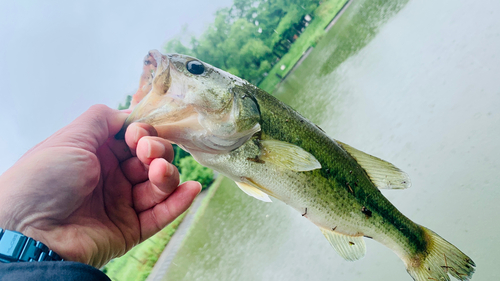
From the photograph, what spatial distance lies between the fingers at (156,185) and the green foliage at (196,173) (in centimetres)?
819

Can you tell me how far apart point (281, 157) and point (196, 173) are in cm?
896

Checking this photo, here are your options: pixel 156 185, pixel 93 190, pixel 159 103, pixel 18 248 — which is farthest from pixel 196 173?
pixel 18 248

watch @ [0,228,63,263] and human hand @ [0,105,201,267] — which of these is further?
human hand @ [0,105,201,267]

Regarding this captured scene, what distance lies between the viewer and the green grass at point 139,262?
8.15 metres

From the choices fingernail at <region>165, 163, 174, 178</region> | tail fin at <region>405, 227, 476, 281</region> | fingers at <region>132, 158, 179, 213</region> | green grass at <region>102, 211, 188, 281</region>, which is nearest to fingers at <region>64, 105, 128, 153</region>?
fingers at <region>132, 158, 179, 213</region>

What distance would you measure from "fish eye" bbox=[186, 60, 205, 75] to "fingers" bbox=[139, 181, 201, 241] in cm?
80

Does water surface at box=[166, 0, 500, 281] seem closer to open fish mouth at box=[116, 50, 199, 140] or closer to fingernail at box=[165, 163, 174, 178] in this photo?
fingernail at box=[165, 163, 174, 178]

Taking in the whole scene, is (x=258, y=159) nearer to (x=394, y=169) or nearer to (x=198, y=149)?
(x=198, y=149)

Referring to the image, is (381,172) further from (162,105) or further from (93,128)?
(93,128)

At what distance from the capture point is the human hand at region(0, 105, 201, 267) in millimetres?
1492

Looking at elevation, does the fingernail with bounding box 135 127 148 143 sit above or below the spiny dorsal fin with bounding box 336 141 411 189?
below

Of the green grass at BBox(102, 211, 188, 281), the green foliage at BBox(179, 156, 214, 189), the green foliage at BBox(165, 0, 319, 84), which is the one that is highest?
the green foliage at BBox(165, 0, 319, 84)

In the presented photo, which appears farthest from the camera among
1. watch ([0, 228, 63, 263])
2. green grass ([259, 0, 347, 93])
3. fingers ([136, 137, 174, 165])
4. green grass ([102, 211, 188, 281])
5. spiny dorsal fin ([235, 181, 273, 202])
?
green grass ([259, 0, 347, 93])

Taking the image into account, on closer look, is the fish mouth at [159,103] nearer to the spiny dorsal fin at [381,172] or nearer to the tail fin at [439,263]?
the spiny dorsal fin at [381,172]
